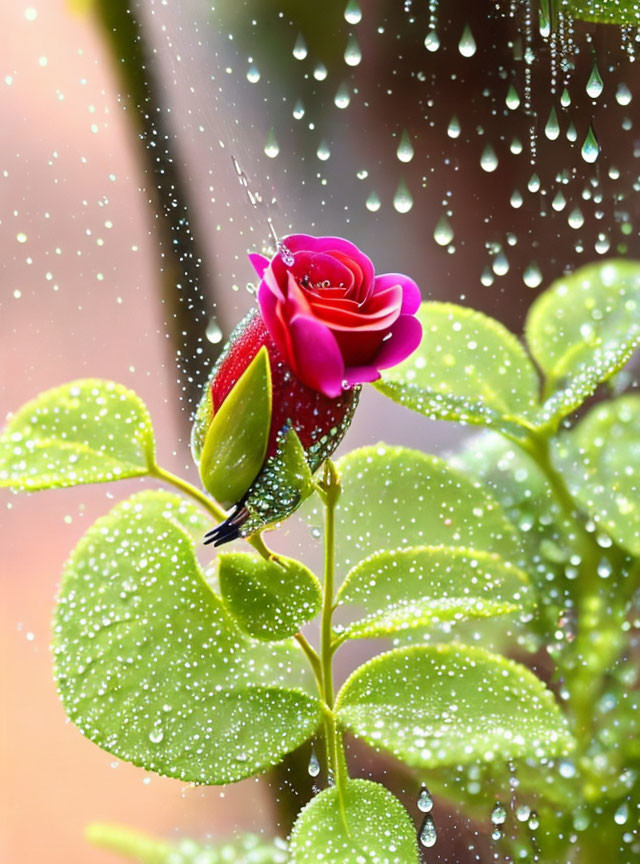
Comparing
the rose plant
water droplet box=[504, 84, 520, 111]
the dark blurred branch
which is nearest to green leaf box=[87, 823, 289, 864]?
the rose plant

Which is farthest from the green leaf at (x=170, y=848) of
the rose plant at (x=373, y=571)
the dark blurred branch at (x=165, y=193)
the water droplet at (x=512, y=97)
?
the water droplet at (x=512, y=97)

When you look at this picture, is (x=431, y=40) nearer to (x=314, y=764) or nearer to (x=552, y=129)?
(x=552, y=129)

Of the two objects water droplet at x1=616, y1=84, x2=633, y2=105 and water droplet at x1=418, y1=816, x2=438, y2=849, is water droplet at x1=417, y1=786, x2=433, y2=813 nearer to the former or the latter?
water droplet at x1=418, y1=816, x2=438, y2=849

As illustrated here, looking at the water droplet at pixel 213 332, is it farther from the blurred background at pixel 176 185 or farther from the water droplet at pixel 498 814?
the water droplet at pixel 498 814

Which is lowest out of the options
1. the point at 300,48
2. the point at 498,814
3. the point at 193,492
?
the point at 498,814

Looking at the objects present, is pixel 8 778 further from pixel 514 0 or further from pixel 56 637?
pixel 514 0

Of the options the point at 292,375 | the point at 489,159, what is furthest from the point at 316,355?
the point at 489,159

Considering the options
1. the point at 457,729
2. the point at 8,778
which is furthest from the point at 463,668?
the point at 8,778
